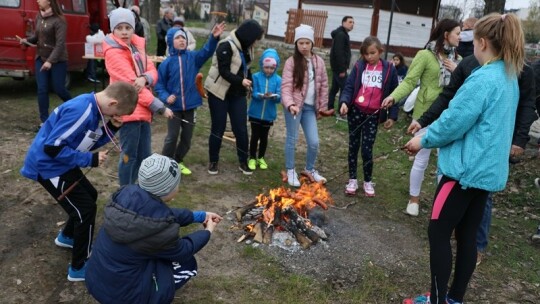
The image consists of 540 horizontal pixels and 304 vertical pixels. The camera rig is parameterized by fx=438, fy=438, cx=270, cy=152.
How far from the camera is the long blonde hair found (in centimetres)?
266

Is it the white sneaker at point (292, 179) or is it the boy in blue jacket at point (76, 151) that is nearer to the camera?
the boy in blue jacket at point (76, 151)

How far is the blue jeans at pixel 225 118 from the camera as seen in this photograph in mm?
5449

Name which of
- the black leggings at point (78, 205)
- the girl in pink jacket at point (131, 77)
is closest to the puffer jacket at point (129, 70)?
the girl in pink jacket at point (131, 77)

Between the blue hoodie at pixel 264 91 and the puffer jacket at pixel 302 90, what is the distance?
1.40 feet

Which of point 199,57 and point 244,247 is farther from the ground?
point 199,57

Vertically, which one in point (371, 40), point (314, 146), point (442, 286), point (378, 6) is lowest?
point (442, 286)

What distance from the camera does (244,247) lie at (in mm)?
4004

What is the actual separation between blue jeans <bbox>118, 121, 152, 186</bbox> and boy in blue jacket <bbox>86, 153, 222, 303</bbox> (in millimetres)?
1604

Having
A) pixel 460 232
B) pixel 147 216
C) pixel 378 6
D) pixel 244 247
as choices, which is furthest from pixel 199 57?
pixel 378 6

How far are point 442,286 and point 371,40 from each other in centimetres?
282

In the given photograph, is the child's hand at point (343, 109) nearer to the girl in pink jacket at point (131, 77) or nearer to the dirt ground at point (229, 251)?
the dirt ground at point (229, 251)

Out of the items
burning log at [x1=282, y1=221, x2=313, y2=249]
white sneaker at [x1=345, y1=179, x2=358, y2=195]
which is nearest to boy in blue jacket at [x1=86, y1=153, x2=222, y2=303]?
burning log at [x1=282, y1=221, x2=313, y2=249]

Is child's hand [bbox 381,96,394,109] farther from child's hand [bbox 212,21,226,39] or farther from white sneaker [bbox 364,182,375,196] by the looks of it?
child's hand [bbox 212,21,226,39]

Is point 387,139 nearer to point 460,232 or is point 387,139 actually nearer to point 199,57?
point 199,57
